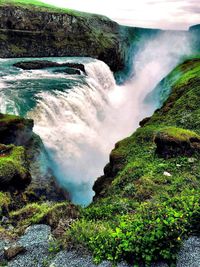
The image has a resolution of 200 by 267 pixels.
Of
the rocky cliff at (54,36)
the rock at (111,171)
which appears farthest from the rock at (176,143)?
the rocky cliff at (54,36)

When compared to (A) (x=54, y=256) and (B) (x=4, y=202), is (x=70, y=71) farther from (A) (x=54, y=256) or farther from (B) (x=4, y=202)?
(A) (x=54, y=256)

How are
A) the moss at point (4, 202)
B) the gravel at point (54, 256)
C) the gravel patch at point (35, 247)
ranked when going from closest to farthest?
the gravel at point (54, 256) < the gravel patch at point (35, 247) < the moss at point (4, 202)

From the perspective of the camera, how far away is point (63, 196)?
62.4 ft

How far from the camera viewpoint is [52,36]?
6519cm

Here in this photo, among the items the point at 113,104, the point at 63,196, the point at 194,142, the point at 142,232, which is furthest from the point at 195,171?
the point at 113,104

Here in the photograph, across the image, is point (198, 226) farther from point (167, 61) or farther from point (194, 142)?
point (167, 61)

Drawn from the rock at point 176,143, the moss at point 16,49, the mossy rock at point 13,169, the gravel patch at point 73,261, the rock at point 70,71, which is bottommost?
the moss at point 16,49

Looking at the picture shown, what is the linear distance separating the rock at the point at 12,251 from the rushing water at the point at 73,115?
1259 cm

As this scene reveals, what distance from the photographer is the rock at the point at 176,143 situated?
49.7 feet

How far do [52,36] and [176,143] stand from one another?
54.1 metres

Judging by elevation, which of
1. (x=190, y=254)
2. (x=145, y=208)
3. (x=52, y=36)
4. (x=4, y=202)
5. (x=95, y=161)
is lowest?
(x=52, y=36)

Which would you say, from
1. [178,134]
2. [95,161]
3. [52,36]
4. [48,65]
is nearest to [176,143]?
[178,134]

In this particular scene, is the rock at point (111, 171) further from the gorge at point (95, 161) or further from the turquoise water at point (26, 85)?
the turquoise water at point (26, 85)

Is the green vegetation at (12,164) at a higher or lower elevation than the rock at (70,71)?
higher
